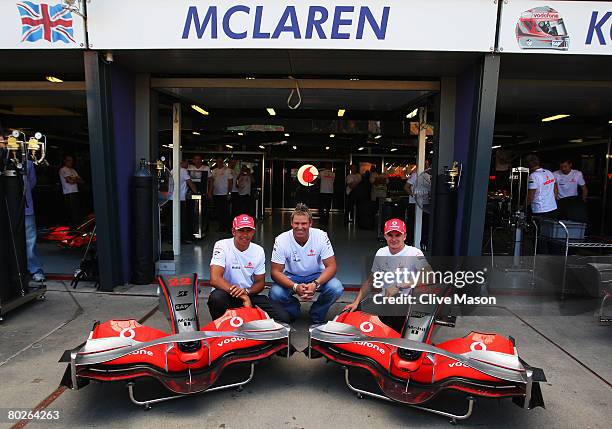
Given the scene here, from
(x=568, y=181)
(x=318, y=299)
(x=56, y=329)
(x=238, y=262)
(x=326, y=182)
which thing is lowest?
(x=56, y=329)

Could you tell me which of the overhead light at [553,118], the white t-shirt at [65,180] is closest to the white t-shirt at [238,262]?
the white t-shirt at [65,180]

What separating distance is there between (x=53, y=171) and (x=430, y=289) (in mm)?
13560

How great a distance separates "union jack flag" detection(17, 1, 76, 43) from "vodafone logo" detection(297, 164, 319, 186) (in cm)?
1269

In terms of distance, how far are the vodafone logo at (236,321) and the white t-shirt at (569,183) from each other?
7616mm

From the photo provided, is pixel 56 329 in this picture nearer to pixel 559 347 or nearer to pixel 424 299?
pixel 424 299

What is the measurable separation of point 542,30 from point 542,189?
2.61 meters

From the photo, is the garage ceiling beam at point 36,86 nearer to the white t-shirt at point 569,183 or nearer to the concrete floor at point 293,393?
the concrete floor at point 293,393

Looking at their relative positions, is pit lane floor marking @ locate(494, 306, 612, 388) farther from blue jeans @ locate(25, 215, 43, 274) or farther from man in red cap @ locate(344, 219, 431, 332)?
blue jeans @ locate(25, 215, 43, 274)

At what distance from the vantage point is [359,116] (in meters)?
10.3

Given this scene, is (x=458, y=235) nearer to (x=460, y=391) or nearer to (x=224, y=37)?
(x=460, y=391)

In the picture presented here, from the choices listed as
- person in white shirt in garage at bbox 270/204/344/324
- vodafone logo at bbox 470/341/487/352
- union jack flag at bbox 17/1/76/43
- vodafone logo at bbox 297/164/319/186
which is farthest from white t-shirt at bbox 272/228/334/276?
vodafone logo at bbox 297/164/319/186

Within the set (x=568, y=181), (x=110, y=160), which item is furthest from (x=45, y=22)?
(x=568, y=181)

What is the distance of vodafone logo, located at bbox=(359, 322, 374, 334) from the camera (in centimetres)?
321

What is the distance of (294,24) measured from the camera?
499 centimetres
